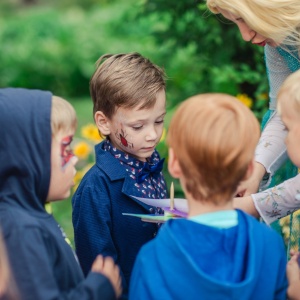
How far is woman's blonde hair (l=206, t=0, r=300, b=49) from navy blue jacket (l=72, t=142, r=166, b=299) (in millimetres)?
846

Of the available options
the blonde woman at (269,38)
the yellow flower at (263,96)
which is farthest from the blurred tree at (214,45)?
the blonde woman at (269,38)

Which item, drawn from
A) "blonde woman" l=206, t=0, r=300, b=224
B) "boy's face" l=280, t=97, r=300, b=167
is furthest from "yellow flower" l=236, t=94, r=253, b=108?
"boy's face" l=280, t=97, r=300, b=167

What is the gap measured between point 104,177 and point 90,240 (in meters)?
0.28

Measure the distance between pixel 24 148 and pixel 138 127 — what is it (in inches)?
34.2

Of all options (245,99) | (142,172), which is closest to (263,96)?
(245,99)

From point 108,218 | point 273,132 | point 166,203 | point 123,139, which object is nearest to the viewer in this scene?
point 166,203

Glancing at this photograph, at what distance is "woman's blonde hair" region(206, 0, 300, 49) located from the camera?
3.37m

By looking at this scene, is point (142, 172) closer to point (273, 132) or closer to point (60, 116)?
point (273, 132)

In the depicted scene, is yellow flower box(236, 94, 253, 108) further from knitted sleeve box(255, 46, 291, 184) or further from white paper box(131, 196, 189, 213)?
white paper box(131, 196, 189, 213)

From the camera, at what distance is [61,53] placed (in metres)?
11.4

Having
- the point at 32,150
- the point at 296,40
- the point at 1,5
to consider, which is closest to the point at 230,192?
the point at 32,150

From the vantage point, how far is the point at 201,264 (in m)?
2.52

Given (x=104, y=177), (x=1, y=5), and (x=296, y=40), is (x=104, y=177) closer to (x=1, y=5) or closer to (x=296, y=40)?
(x=296, y=40)

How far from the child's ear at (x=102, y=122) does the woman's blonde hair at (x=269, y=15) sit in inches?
29.0
